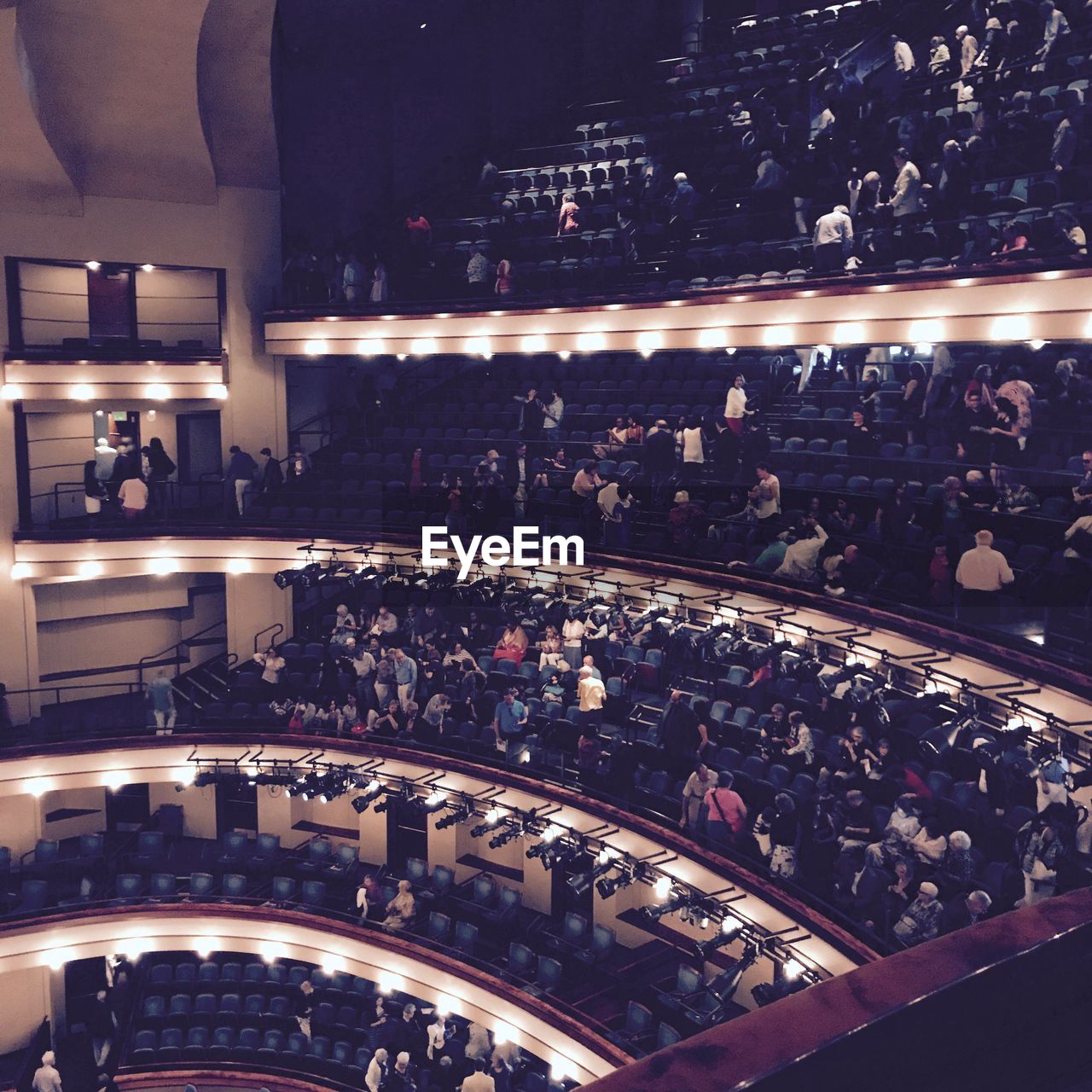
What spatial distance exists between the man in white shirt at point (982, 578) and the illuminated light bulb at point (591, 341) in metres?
6.16

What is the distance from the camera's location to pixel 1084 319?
8961 mm

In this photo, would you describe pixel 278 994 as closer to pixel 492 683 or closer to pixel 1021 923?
pixel 492 683

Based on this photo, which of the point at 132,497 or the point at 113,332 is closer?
the point at 132,497

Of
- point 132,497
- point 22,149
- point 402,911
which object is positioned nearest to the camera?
point 402,911

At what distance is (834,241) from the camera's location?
11.1 metres

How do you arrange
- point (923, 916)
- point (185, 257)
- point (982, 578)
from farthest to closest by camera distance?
point (185, 257) < point (982, 578) < point (923, 916)

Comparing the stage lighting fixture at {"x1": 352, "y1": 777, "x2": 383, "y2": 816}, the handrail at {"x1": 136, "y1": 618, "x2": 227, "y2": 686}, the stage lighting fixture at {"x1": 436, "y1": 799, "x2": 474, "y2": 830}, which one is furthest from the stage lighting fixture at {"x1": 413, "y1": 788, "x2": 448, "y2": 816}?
the handrail at {"x1": 136, "y1": 618, "x2": 227, "y2": 686}

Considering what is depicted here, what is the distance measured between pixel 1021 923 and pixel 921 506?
9244 mm

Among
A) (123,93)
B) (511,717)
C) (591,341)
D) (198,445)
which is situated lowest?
(511,717)

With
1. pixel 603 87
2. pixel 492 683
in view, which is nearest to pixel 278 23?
pixel 603 87

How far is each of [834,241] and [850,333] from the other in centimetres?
96

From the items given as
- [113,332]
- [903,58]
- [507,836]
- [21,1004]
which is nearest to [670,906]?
[507,836]

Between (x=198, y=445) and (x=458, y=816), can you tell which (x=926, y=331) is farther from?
(x=198, y=445)

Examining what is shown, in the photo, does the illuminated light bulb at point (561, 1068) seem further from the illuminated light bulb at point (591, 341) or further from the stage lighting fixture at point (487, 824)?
the illuminated light bulb at point (591, 341)
